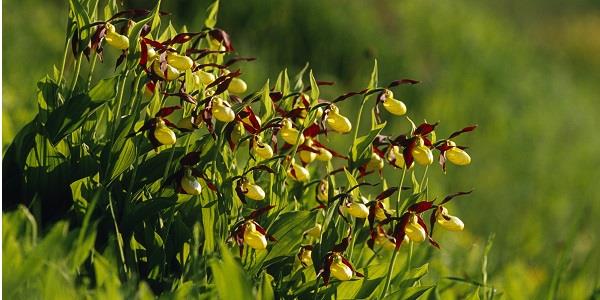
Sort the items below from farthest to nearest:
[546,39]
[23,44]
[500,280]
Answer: [546,39] < [23,44] < [500,280]

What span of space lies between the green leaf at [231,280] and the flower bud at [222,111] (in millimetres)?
291

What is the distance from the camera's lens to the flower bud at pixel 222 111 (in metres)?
1.76

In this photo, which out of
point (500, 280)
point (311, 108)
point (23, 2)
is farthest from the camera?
point (23, 2)

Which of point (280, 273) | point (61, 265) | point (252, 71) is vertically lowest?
point (252, 71)

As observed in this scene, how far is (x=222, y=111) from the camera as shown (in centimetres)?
176

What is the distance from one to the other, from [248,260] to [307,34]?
4.71 metres

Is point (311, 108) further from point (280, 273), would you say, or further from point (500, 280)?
point (500, 280)

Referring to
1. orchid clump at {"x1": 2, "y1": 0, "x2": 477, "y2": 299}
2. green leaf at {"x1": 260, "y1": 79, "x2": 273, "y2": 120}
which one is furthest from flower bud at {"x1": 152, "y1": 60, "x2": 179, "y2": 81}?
green leaf at {"x1": 260, "y1": 79, "x2": 273, "y2": 120}

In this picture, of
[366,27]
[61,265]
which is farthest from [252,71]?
[61,265]

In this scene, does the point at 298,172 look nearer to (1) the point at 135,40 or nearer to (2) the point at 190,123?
(2) the point at 190,123

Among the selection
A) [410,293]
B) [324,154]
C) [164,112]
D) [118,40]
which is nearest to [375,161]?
[324,154]

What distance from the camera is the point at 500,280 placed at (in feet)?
10.8

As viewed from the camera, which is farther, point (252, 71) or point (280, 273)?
point (252, 71)

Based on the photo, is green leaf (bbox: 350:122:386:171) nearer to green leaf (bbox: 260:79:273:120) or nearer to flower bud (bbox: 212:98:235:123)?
green leaf (bbox: 260:79:273:120)
